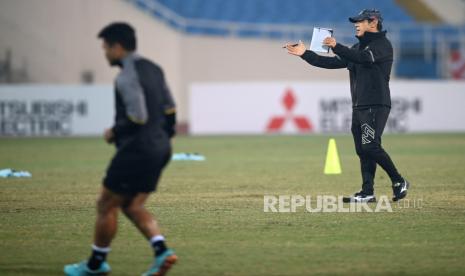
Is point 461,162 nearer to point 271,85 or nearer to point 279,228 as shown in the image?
point 279,228

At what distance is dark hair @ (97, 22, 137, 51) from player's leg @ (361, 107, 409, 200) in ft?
17.5

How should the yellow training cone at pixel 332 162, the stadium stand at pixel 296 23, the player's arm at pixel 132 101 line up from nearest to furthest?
1. the player's arm at pixel 132 101
2. the yellow training cone at pixel 332 162
3. the stadium stand at pixel 296 23

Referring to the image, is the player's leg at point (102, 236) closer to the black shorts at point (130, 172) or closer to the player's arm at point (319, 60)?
the black shorts at point (130, 172)

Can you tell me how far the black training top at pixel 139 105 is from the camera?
809cm

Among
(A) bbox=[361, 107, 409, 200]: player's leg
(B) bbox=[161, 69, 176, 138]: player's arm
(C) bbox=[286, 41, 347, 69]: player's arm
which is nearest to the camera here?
(B) bbox=[161, 69, 176, 138]: player's arm

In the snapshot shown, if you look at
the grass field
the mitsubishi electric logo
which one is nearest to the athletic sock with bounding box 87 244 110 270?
the grass field

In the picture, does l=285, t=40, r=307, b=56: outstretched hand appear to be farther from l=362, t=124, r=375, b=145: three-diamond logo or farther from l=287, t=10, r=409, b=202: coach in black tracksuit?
l=362, t=124, r=375, b=145: three-diamond logo

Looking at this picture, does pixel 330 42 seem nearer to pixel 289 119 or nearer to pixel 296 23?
pixel 289 119

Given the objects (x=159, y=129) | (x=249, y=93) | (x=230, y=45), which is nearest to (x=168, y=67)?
(x=230, y=45)

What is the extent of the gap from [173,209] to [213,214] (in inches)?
30.1

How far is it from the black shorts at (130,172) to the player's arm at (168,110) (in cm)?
31

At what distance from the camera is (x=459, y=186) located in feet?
51.0

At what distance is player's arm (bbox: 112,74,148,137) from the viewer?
8070mm

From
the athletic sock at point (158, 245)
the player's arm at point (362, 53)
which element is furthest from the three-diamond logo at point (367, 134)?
the athletic sock at point (158, 245)
